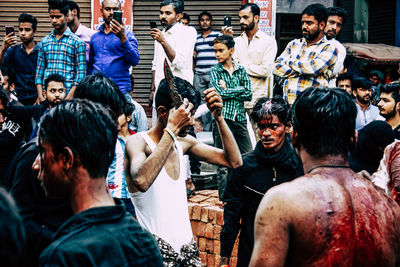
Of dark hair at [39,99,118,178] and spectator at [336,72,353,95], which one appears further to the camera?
spectator at [336,72,353,95]

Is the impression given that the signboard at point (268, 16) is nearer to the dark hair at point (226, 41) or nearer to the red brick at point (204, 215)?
the dark hair at point (226, 41)

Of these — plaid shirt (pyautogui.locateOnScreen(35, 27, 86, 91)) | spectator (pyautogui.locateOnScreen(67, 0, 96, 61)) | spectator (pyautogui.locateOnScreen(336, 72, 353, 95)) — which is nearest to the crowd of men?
plaid shirt (pyautogui.locateOnScreen(35, 27, 86, 91))

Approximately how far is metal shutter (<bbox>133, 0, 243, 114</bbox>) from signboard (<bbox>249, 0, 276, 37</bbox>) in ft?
1.92

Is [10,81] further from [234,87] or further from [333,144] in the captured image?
[333,144]

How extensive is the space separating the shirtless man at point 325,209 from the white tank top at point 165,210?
3.53ft

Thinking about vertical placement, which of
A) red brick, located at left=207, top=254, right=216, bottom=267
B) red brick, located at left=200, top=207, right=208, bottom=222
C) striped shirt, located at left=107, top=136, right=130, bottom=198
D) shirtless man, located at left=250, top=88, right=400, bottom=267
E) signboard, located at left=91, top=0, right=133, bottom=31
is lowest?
red brick, located at left=207, top=254, right=216, bottom=267

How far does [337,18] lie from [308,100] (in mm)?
6666

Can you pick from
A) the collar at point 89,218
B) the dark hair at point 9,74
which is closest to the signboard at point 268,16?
the dark hair at point 9,74

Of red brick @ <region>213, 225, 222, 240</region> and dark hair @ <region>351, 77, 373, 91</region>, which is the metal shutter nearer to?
dark hair @ <region>351, 77, 373, 91</region>

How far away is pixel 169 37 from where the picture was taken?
769 centimetres

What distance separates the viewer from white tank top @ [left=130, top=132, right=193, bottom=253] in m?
3.41

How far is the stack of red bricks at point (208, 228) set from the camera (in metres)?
6.40

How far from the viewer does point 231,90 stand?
680 centimetres

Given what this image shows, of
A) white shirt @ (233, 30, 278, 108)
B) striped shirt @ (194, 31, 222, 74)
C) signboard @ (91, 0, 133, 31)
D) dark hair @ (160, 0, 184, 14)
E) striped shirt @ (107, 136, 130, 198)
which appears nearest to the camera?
striped shirt @ (107, 136, 130, 198)
